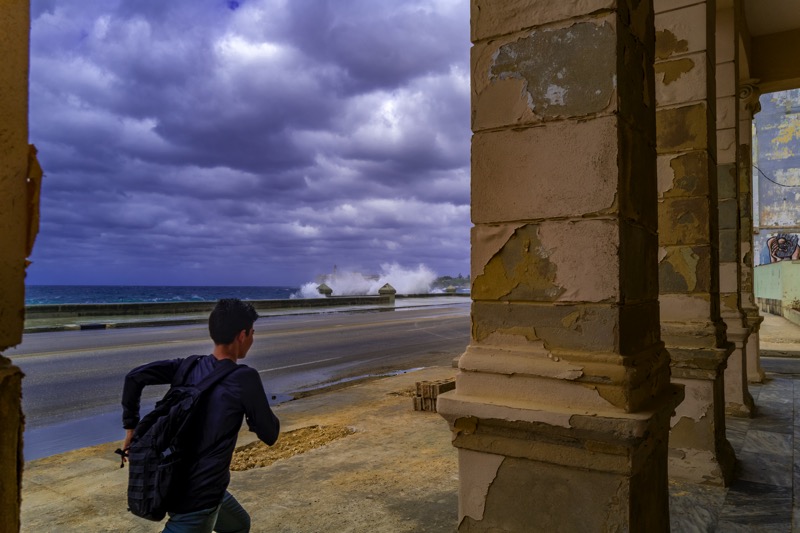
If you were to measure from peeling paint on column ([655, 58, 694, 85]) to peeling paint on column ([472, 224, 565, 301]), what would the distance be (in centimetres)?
350

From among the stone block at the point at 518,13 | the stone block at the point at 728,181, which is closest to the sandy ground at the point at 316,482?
the stone block at the point at 518,13

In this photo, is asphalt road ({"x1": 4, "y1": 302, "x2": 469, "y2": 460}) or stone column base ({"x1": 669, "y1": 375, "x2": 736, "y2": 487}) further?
asphalt road ({"x1": 4, "y1": 302, "x2": 469, "y2": 460})

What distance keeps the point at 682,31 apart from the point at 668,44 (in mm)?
156

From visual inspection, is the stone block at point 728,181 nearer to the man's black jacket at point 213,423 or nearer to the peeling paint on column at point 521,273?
the peeling paint on column at point 521,273

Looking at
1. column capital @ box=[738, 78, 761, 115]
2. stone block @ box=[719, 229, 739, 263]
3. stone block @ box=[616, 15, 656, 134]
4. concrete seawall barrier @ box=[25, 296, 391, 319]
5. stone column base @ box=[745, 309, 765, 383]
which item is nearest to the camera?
stone block @ box=[616, 15, 656, 134]

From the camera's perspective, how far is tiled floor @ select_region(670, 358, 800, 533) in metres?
3.92

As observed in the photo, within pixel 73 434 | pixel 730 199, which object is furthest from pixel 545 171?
pixel 73 434

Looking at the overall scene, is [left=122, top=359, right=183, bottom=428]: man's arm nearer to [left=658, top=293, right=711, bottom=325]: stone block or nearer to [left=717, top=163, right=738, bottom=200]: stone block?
[left=658, top=293, right=711, bottom=325]: stone block

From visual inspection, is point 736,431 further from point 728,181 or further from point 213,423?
point 213,423

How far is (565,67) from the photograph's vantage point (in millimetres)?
2629

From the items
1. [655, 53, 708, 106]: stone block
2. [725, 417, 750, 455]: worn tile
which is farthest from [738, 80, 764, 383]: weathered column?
[655, 53, 708, 106]: stone block

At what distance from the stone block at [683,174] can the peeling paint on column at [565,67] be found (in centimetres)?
292

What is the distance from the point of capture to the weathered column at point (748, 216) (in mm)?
9414

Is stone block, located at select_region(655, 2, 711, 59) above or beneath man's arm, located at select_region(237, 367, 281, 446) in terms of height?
above
